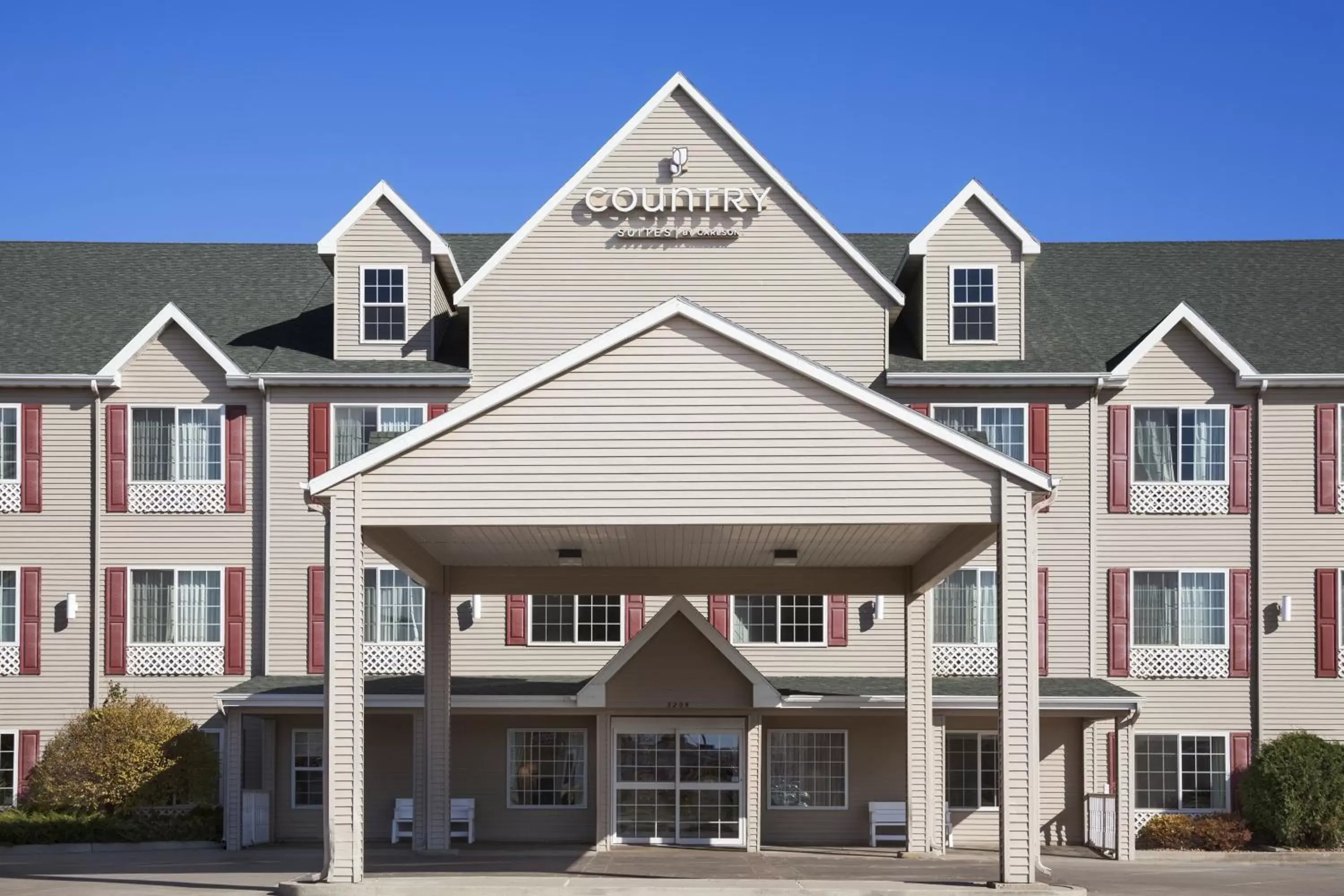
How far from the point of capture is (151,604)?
33.1 m

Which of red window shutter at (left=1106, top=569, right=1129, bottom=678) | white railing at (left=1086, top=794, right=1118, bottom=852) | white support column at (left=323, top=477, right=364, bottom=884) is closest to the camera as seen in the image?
white support column at (left=323, top=477, right=364, bottom=884)

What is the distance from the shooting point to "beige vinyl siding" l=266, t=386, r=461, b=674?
108 feet

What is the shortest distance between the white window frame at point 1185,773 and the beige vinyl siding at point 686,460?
588 inches

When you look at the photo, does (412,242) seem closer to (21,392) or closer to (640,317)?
(21,392)

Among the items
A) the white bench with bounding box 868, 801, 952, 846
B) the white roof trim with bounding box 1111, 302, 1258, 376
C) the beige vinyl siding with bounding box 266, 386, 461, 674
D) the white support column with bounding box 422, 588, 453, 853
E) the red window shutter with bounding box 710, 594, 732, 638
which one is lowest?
the white bench with bounding box 868, 801, 952, 846

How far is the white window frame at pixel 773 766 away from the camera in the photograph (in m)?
32.4

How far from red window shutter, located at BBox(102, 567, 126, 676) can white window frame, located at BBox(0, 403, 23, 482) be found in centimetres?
273

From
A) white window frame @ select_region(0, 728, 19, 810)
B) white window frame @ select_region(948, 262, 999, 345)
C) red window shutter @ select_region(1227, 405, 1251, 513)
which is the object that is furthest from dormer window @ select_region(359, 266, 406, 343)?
red window shutter @ select_region(1227, 405, 1251, 513)

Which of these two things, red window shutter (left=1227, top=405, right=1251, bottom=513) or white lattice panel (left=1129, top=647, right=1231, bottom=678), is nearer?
white lattice panel (left=1129, top=647, right=1231, bottom=678)

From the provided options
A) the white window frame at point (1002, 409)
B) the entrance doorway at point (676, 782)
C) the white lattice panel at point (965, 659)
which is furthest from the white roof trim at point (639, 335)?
the white lattice panel at point (965, 659)

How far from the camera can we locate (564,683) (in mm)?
32062

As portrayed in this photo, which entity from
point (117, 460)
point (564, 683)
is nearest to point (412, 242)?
point (117, 460)

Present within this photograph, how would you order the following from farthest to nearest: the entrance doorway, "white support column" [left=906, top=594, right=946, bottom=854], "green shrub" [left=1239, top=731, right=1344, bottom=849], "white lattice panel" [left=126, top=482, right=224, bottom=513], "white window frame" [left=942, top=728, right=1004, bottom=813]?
"white lattice panel" [left=126, top=482, right=224, bottom=513] < "white window frame" [left=942, top=728, right=1004, bottom=813] < the entrance doorway < "green shrub" [left=1239, top=731, right=1344, bottom=849] < "white support column" [left=906, top=594, right=946, bottom=854]

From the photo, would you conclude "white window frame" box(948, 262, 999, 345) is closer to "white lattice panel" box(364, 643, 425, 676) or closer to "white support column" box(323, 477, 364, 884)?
"white lattice panel" box(364, 643, 425, 676)
